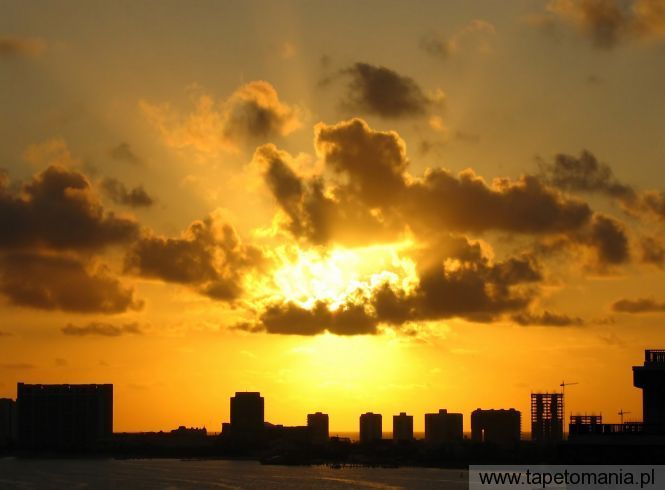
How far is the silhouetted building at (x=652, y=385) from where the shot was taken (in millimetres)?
61500

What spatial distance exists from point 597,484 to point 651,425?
495 centimetres

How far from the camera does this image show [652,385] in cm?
6194

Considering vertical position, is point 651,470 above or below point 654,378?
below

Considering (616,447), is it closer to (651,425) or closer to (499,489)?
(651,425)

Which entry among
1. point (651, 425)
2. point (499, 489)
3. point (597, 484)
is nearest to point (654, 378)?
point (651, 425)

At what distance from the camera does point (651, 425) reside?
60.5 meters

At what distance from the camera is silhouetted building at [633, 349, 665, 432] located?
61.5 meters

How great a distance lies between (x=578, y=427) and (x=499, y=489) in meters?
80.5

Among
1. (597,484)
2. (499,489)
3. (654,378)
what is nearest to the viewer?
(597,484)

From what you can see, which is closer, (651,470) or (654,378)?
(651,470)

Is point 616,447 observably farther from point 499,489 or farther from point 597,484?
point 499,489

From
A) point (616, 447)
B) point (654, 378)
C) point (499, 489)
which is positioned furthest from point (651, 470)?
point (499, 489)

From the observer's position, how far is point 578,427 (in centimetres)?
6059

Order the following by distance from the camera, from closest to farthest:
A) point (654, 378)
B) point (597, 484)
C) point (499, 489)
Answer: point (597, 484) → point (654, 378) → point (499, 489)
